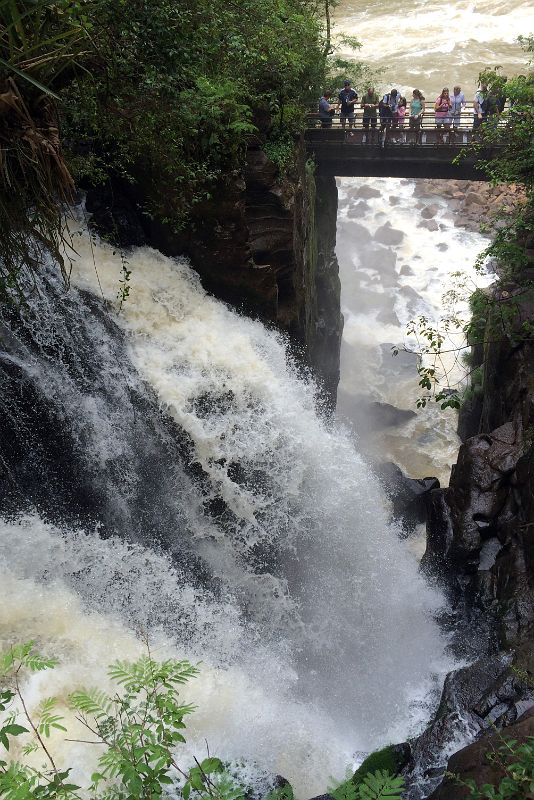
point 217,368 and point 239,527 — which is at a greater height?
point 217,368

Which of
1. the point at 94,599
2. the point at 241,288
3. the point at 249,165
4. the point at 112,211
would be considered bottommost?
the point at 94,599

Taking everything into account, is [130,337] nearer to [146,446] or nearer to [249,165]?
[146,446]

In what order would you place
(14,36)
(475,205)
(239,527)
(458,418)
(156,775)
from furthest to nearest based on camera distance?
(475,205) → (458,418) → (239,527) → (14,36) → (156,775)

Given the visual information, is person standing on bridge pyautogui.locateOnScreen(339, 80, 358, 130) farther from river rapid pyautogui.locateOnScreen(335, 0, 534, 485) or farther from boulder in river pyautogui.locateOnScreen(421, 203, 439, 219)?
boulder in river pyautogui.locateOnScreen(421, 203, 439, 219)

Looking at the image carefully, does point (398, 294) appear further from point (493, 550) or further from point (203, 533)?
point (203, 533)

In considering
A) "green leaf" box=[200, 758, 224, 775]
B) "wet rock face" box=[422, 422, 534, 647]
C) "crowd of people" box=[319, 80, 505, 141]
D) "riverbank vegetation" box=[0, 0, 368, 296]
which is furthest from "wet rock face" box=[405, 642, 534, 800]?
"crowd of people" box=[319, 80, 505, 141]

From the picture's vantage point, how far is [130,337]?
35.3 ft

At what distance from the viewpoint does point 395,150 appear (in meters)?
16.2

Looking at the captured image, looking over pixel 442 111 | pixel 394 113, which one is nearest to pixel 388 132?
pixel 394 113

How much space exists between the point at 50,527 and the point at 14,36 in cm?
601

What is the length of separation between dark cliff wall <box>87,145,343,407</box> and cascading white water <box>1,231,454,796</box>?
43cm

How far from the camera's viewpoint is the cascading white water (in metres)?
8.61

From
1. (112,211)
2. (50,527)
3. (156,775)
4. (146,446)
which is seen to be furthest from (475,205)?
(156,775)

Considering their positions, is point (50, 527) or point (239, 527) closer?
point (50, 527)
